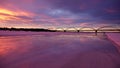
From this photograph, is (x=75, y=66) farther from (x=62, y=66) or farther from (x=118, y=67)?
(x=118, y=67)

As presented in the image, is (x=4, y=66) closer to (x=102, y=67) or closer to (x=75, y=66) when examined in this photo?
(x=75, y=66)

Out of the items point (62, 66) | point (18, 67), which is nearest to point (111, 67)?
point (62, 66)

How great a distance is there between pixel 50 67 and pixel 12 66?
44.7 inches

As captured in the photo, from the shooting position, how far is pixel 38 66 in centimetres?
442

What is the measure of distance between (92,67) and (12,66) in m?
2.41

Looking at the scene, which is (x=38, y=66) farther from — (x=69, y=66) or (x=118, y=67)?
(x=118, y=67)

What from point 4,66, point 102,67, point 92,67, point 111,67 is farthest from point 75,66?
point 4,66

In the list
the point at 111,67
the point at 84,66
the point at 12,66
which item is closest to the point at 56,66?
the point at 84,66

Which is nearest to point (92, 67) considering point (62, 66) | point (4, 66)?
point (62, 66)

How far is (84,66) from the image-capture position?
4508 millimetres

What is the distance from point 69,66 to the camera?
446 centimetres

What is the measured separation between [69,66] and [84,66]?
1.55 feet

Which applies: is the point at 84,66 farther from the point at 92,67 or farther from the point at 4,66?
the point at 4,66

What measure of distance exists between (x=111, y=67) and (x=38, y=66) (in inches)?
87.6
